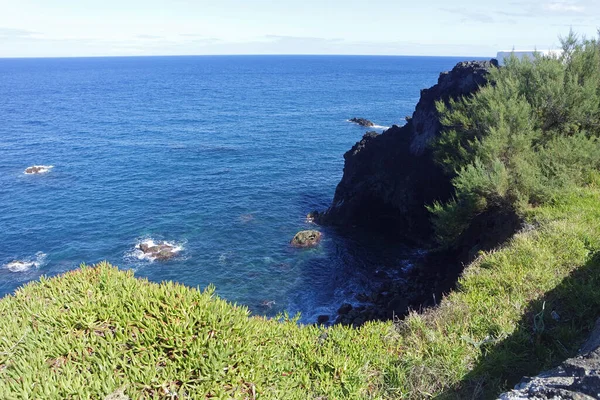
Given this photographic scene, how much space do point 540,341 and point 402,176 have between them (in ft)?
121

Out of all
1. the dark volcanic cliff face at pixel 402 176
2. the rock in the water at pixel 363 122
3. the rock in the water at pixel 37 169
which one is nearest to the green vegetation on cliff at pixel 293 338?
the dark volcanic cliff face at pixel 402 176

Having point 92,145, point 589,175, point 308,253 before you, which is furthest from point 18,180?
point 589,175

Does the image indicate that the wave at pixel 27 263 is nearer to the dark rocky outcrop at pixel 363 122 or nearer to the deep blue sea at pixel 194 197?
the deep blue sea at pixel 194 197

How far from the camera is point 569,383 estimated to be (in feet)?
18.5

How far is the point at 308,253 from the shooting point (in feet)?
130

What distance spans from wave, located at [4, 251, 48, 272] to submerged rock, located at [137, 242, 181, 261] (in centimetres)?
868

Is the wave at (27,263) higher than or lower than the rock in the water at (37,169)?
lower

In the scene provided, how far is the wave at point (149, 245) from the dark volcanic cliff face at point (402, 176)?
55.5ft

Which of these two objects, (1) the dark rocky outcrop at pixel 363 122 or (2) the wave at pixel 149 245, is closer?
(2) the wave at pixel 149 245

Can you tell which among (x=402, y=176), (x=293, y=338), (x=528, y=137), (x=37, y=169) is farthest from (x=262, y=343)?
(x=37, y=169)

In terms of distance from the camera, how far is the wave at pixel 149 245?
38.2 m

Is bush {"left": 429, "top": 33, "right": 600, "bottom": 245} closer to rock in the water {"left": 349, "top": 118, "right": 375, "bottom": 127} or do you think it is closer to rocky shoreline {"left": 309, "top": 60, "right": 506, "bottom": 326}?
rocky shoreline {"left": 309, "top": 60, "right": 506, "bottom": 326}

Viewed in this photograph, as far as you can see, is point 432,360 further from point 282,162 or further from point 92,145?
point 92,145

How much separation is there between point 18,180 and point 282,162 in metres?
38.0
